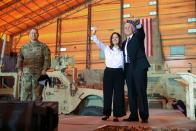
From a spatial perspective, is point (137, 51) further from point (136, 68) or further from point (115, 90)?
point (115, 90)

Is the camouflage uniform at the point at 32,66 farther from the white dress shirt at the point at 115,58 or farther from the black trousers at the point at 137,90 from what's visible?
the black trousers at the point at 137,90

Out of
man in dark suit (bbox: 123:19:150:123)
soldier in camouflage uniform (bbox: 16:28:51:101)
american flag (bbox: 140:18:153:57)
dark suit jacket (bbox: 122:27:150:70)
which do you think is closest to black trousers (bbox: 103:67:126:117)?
man in dark suit (bbox: 123:19:150:123)

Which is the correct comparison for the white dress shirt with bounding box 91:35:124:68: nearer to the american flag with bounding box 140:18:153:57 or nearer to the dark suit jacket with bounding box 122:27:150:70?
the dark suit jacket with bounding box 122:27:150:70

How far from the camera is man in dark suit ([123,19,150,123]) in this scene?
349 centimetres

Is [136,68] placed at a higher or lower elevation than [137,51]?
lower

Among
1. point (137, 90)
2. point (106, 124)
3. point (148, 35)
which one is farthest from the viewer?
point (148, 35)

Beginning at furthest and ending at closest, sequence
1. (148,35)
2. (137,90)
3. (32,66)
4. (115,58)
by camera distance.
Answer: (148,35)
(32,66)
(115,58)
(137,90)

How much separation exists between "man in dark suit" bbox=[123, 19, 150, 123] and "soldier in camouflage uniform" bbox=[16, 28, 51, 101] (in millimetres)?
1109

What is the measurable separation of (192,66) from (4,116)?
1221 centimetres

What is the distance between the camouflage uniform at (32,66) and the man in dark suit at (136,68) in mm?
1110

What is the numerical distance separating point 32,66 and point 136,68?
1.40 m

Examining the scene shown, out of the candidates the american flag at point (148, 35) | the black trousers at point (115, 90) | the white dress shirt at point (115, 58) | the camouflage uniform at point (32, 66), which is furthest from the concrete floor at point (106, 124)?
the american flag at point (148, 35)

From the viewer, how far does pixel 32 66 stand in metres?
3.85

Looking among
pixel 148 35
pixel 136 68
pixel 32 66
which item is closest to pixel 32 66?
pixel 32 66
